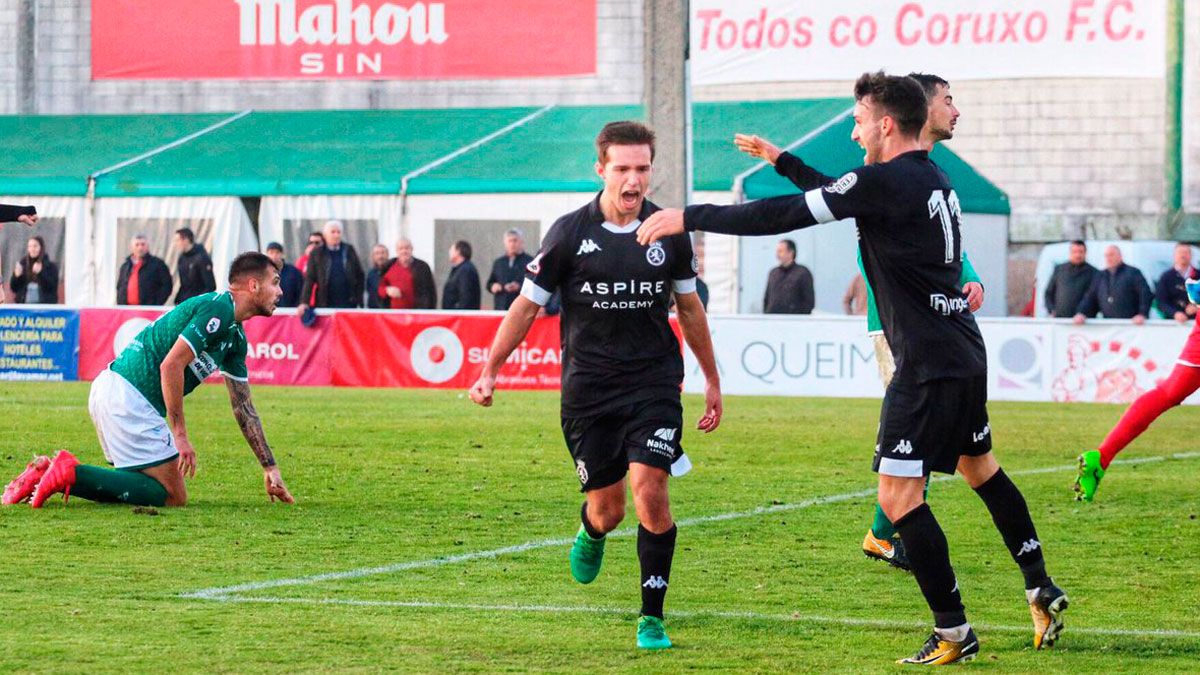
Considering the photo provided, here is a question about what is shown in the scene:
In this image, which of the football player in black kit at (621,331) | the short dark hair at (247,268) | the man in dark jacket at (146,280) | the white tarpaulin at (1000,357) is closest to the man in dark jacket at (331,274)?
the man in dark jacket at (146,280)

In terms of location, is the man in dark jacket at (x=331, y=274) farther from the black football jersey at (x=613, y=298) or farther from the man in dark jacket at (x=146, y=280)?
the black football jersey at (x=613, y=298)

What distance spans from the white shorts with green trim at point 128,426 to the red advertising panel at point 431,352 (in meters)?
11.2

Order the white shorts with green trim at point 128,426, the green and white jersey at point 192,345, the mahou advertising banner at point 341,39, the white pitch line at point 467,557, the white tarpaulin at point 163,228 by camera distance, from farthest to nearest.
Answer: the mahou advertising banner at point 341,39
the white tarpaulin at point 163,228
the white shorts with green trim at point 128,426
the green and white jersey at point 192,345
the white pitch line at point 467,557

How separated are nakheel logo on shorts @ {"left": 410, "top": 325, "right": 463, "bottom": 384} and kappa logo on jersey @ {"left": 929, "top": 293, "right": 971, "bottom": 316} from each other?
16.2 metres

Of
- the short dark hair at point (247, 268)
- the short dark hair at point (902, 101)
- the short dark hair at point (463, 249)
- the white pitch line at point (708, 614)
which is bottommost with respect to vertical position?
the white pitch line at point (708, 614)

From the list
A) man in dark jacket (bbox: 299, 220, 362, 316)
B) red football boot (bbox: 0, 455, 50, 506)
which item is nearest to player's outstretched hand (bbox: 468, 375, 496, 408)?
red football boot (bbox: 0, 455, 50, 506)

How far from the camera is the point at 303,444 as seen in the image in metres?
16.0

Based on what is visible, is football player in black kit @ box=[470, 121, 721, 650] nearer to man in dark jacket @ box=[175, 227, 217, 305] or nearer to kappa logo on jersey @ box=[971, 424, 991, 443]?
kappa logo on jersey @ box=[971, 424, 991, 443]

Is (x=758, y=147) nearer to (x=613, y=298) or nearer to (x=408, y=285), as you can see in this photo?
(x=613, y=298)

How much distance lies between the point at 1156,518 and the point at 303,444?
7.09 meters

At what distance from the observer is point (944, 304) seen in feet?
22.7

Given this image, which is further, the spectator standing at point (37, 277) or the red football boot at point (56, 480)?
the spectator standing at point (37, 277)

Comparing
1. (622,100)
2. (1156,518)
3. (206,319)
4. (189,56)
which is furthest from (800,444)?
(189,56)

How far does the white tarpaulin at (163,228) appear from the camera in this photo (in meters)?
30.3
